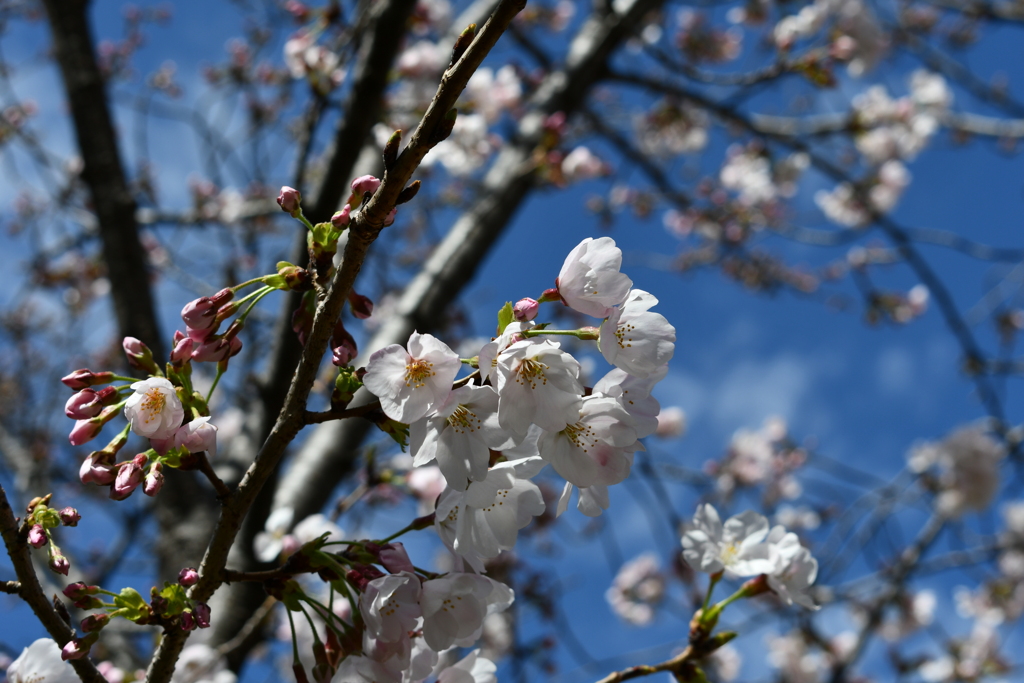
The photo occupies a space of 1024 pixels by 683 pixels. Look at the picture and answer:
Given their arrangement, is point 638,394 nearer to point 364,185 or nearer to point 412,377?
point 412,377

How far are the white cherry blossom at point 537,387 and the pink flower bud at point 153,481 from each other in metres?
0.46

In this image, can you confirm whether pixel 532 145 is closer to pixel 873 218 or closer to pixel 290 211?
pixel 873 218

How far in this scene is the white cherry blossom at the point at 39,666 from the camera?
1006 millimetres

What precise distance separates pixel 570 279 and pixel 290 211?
0.41m

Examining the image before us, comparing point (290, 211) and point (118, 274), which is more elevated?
point (118, 274)

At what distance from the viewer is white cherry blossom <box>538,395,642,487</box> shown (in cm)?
90

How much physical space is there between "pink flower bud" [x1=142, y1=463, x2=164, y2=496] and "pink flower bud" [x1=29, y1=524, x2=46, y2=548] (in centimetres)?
14

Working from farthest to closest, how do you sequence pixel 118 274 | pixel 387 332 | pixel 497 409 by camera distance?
pixel 118 274 < pixel 387 332 < pixel 497 409

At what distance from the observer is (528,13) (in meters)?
4.55

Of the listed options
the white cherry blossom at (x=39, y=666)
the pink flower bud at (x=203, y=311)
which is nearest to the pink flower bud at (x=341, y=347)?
the pink flower bud at (x=203, y=311)

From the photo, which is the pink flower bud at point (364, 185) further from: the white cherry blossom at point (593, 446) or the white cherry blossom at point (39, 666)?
the white cherry blossom at point (39, 666)

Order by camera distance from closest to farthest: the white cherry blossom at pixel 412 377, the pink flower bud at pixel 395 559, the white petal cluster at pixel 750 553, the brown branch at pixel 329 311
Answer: the brown branch at pixel 329 311 < the white cherry blossom at pixel 412 377 < the pink flower bud at pixel 395 559 < the white petal cluster at pixel 750 553

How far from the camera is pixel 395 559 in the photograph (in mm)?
956

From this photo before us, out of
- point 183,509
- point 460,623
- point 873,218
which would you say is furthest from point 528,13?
point 460,623
